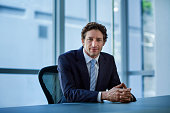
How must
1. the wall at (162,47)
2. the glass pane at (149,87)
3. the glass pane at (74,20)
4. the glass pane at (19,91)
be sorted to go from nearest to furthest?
the glass pane at (19,91), the glass pane at (74,20), the wall at (162,47), the glass pane at (149,87)

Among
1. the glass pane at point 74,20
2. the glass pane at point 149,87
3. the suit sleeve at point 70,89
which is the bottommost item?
the glass pane at point 149,87

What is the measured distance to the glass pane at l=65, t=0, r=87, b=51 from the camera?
4.22 m

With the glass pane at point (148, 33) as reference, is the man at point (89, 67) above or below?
below

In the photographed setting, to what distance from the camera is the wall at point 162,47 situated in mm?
4375

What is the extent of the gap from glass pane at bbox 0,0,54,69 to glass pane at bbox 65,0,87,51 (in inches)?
12.5

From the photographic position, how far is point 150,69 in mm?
5039

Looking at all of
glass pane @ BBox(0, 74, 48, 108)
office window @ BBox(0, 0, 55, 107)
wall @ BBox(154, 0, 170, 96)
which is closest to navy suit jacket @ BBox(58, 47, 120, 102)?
office window @ BBox(0, 0, 55, 107)

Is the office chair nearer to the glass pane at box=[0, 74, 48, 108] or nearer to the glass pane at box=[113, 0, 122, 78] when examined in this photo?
the glass pane at box=[0, 74, 48, 108]

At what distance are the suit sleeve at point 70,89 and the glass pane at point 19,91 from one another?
155 cm

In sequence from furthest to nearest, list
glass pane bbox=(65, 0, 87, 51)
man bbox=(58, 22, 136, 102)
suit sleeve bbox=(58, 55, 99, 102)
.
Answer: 1. glass pane bbox=(65, 0, 87, 51)
2. man bbox=(58, 22, 136, 102)
3. suit sleeve bbox=(58, 55, 99, 102)

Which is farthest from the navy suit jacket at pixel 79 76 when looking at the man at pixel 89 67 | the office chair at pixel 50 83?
the office chair at pixel 50 83

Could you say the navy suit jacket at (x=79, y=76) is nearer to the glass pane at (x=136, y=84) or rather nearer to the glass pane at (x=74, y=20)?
the glass pane at (x=74, y=20)

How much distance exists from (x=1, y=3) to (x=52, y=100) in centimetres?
199

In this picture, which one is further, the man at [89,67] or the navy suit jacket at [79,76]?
the man at [89,67]
